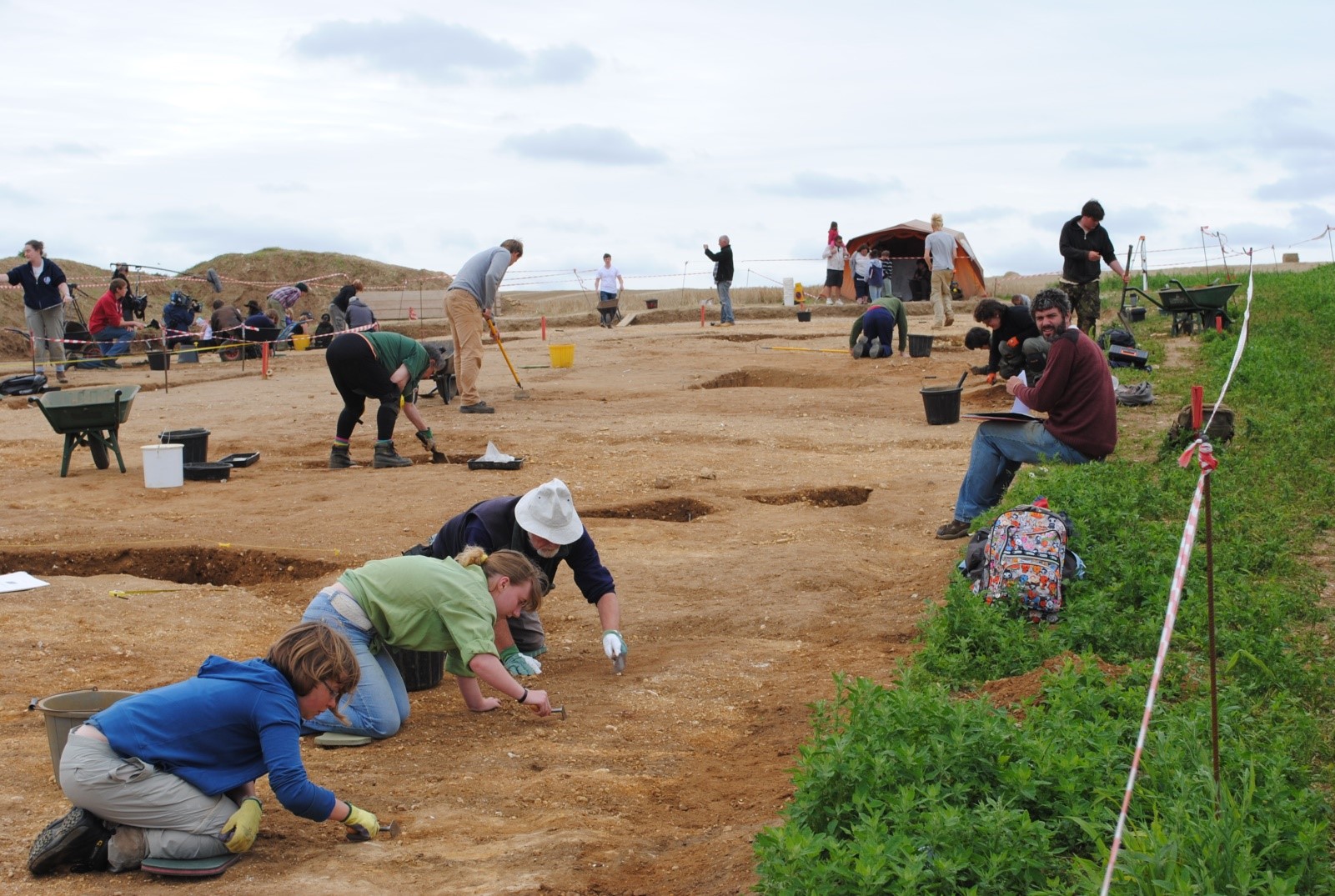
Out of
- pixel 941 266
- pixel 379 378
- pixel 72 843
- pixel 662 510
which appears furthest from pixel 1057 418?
pixel 941 266

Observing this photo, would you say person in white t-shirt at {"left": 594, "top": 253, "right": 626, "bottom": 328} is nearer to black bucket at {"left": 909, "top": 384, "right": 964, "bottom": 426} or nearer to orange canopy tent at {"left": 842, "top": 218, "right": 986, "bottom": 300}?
orange canopy tent at {"left": 842, "top": 218, "right": 986, "bottom": 300}

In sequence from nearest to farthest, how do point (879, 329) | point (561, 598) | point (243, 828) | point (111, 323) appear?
point (243, 828) → point (561, 598) → point (879, 329) → point (111, 323)

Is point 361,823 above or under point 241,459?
under

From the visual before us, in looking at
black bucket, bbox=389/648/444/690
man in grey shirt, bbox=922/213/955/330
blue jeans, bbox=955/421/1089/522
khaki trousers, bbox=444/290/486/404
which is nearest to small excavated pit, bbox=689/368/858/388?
khaki trousers, bbox=444/290/486/404

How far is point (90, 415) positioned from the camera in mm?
10977

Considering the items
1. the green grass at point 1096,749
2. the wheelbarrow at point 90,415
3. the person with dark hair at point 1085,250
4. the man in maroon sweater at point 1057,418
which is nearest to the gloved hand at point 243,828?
the green grass at point 1096,749

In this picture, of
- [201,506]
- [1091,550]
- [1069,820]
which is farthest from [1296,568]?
[201,506]

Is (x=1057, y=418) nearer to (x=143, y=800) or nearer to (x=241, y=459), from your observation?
(x=143, y=800)

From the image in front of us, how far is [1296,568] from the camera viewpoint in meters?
6.08

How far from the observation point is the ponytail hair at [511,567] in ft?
16.2

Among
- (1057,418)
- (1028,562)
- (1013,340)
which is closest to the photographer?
(1028,562)

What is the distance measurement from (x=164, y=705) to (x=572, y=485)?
632cm

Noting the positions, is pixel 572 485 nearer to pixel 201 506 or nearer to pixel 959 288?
pixel 201 506

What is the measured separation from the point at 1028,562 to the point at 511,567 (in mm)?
2369
